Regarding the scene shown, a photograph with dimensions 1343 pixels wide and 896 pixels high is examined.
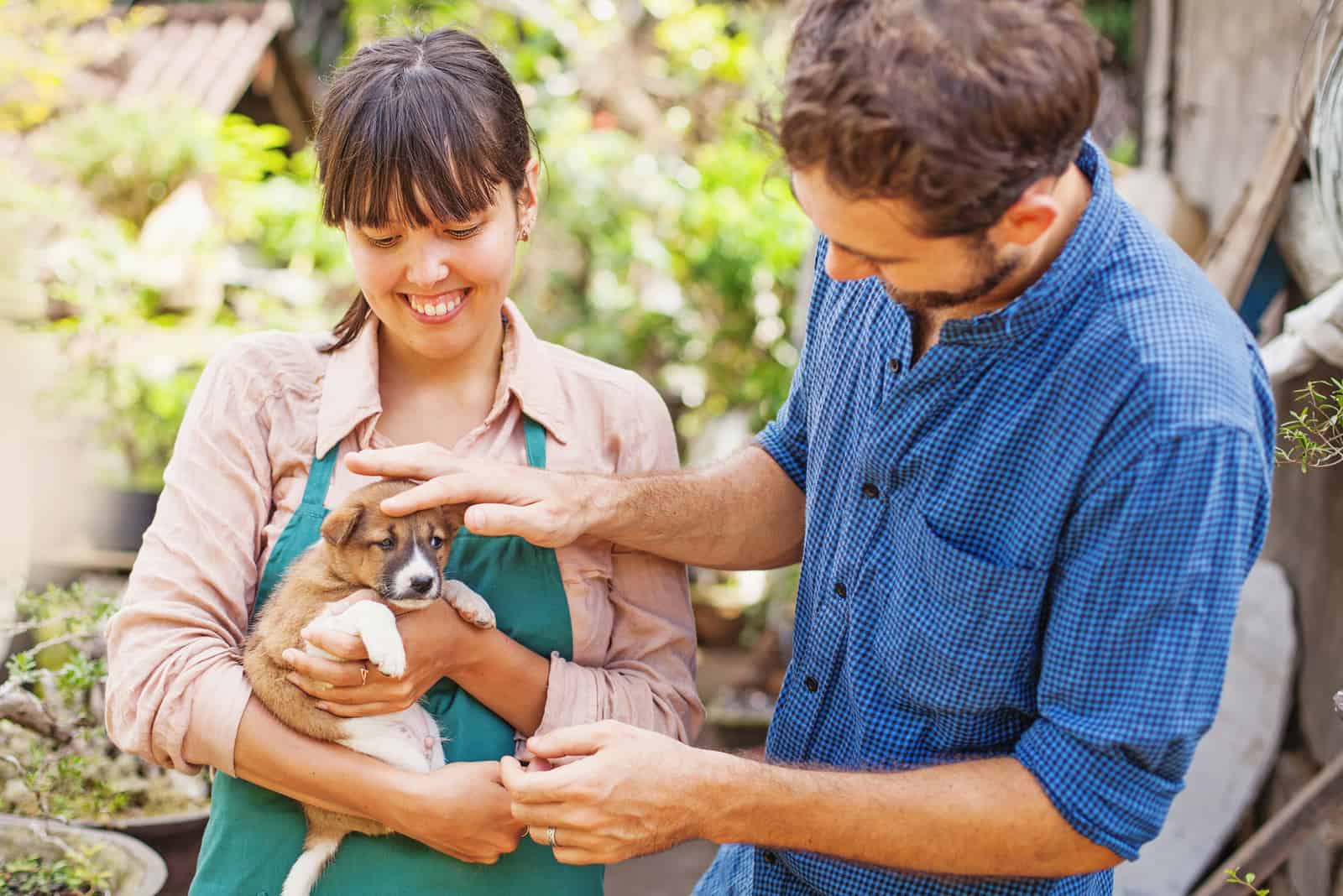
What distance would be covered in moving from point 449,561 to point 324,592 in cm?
28

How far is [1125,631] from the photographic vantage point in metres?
1.84

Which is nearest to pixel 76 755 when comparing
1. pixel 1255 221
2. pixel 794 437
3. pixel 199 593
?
pixel 199 593

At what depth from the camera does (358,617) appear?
8.12ft

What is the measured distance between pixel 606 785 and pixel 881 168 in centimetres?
108

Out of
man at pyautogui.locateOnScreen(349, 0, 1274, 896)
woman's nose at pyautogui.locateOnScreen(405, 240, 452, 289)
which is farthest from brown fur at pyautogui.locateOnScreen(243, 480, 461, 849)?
woman's nose at pyautogui.locateOnScreen(405, 240, 452, 289)

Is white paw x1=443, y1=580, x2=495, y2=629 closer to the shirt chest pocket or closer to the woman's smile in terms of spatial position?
the woman's smile

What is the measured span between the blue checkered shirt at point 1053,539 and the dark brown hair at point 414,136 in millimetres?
830

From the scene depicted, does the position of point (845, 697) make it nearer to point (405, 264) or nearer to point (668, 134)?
point (405, 264)

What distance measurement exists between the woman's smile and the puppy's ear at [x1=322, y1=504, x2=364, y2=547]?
42 centimetres

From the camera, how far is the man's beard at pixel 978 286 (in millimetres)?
1930

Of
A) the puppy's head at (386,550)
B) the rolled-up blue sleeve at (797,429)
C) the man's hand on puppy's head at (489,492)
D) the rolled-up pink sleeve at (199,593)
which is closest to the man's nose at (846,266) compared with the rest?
the rolled-up blue sleeve at (797,429)

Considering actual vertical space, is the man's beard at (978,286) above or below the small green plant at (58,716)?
above

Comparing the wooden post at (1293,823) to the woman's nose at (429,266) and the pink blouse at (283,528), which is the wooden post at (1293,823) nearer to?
the pink blouse at (283,528)

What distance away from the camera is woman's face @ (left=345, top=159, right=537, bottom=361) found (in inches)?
95.5
